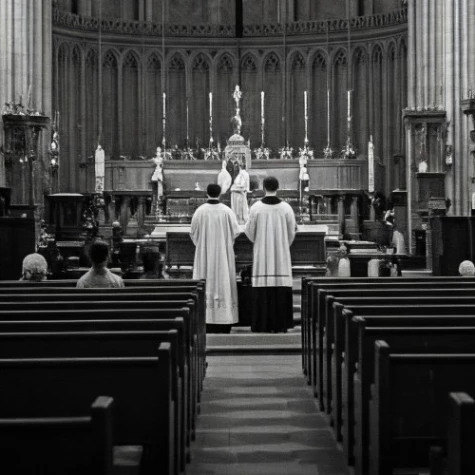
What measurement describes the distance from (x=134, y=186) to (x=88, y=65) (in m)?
4.60

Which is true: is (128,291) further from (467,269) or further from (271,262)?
(467,269)

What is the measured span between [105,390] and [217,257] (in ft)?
27.3

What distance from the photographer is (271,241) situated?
12461 mm

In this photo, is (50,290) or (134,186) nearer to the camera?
(50,290)

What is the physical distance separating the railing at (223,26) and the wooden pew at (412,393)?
26164 mm

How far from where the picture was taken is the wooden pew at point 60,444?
8.68 ft

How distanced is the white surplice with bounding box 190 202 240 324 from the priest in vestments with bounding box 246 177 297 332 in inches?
10.3

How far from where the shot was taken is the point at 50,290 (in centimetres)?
844

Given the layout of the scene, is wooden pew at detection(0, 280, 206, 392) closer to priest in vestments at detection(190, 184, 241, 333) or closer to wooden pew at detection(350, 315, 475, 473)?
wooden pew at detection(350, 315, 475, 473)

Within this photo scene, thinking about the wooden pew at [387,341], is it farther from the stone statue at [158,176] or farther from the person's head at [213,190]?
the stone statue at [158,176]

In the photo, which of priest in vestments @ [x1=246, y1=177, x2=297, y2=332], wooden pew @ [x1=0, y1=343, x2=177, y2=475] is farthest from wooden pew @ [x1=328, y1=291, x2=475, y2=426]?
priest in vestments @ [x1=246, y1=177, x2=297, y2=332]

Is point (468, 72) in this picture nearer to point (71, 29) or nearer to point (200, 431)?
point (71, 29)

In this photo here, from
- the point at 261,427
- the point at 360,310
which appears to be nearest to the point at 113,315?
the point at 261,427

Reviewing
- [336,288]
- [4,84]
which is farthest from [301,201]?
[336,288]
